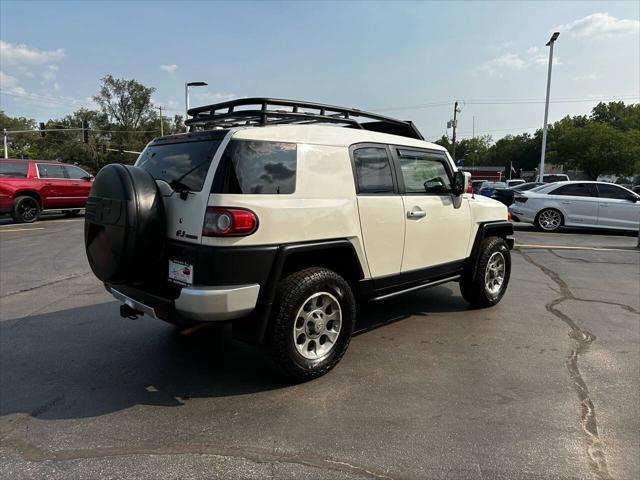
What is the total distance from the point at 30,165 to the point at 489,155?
115m

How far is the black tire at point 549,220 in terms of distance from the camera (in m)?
13.3

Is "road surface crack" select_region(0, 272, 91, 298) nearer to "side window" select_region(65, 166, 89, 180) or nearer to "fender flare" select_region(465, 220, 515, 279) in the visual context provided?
"fender flare" select_region(465, 220, 515, 279)

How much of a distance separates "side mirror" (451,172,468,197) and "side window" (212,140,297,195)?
2.14m

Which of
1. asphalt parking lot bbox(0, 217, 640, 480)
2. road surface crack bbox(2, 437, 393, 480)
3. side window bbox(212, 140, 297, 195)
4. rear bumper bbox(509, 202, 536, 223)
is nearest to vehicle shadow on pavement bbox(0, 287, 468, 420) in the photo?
asphalt parking lot bbox(0, 217, 640, 480)

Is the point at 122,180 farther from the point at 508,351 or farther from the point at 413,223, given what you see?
the point at 508,351

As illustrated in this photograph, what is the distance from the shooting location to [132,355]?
13.1ft

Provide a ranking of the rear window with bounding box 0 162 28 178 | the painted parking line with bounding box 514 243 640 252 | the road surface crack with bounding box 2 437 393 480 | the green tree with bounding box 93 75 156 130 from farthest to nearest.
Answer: the green tree with bounding box 93 75 156 130, the rear window with bounding box 0 162 28 178, the painted parking line with bounding box 514 243 640 252, the road surface crack with bounding box 2 437 393 480

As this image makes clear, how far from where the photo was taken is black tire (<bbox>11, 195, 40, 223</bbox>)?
13312mm

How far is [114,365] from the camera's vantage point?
3797mm

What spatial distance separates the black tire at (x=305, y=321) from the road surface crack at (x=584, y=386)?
1731 mm

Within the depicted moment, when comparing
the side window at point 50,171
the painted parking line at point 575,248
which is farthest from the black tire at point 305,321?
the side window at point 50,171

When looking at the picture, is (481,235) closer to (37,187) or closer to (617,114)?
(37,187)

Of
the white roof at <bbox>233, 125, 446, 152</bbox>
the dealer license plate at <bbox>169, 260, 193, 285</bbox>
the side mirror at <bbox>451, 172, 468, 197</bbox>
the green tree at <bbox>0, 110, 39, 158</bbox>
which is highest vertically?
the green tree at <bbox>0, 110, 39, 158</bbox>

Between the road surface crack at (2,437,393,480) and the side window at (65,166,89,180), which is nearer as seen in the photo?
the road surface crack at (2,437,393,480)
